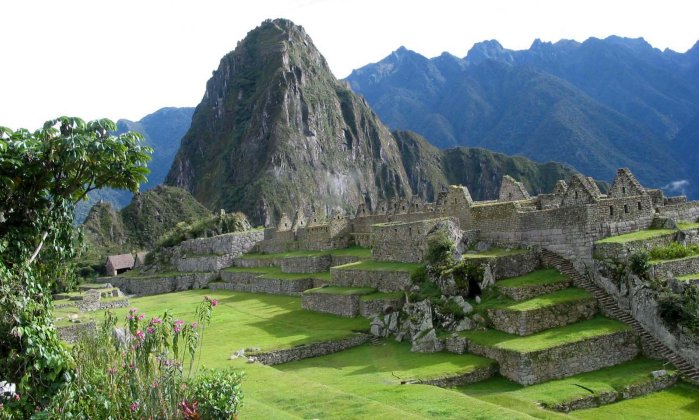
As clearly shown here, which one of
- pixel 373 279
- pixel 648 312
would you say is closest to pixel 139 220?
pixel 373 279

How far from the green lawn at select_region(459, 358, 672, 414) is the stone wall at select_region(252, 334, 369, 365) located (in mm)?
6424

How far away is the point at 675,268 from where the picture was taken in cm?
1911

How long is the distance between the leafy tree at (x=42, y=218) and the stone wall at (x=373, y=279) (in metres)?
15.1

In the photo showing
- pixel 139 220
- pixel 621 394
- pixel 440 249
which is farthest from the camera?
pixel 139 220

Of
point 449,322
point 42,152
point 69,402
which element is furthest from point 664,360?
point 42,152

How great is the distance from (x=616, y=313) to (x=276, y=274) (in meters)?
27.3

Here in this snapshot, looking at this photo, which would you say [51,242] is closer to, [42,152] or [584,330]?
[42,152]

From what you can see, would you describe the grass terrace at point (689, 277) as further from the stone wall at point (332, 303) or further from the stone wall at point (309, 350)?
the stone wall at point (332, 303)

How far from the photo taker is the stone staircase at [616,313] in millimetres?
16844

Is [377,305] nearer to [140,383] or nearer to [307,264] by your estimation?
[140,383]

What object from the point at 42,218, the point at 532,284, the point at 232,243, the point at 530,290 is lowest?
the point at 530,290

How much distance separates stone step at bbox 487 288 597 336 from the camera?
749 inches

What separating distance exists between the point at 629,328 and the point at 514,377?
4.19 metres

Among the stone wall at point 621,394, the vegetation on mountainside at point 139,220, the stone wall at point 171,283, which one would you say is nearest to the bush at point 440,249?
the stone wall at point 621,394
